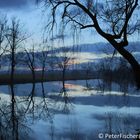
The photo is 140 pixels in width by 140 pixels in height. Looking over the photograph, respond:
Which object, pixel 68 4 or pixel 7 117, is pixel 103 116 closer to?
pixel 7 117

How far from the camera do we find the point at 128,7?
756 inches

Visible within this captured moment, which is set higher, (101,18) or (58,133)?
(101,18)

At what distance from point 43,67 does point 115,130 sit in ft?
209

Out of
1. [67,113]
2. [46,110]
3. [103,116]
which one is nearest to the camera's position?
[103,116]

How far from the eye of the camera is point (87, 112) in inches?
668

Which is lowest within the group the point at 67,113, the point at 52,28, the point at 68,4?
the point at 67,113

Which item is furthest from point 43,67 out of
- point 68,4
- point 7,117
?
point 7,117

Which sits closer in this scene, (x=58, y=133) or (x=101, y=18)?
(x=58, y=133)

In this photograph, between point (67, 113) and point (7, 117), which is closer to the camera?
point (7, 117)

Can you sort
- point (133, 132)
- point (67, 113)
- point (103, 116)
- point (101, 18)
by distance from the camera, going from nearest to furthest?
point (133, 132) < point (103, 116) < point (67, 113) < point (101, 18)

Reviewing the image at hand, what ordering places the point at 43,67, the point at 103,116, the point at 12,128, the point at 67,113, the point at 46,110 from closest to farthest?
the point at 12,128
the point at 103,116
the point at 67,113
the point at 46,110
the point at 43,67

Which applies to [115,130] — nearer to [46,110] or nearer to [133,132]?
[133,132]

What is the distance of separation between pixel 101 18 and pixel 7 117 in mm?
7249

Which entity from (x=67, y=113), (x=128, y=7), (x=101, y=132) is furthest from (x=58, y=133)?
(x=128, y=7)
